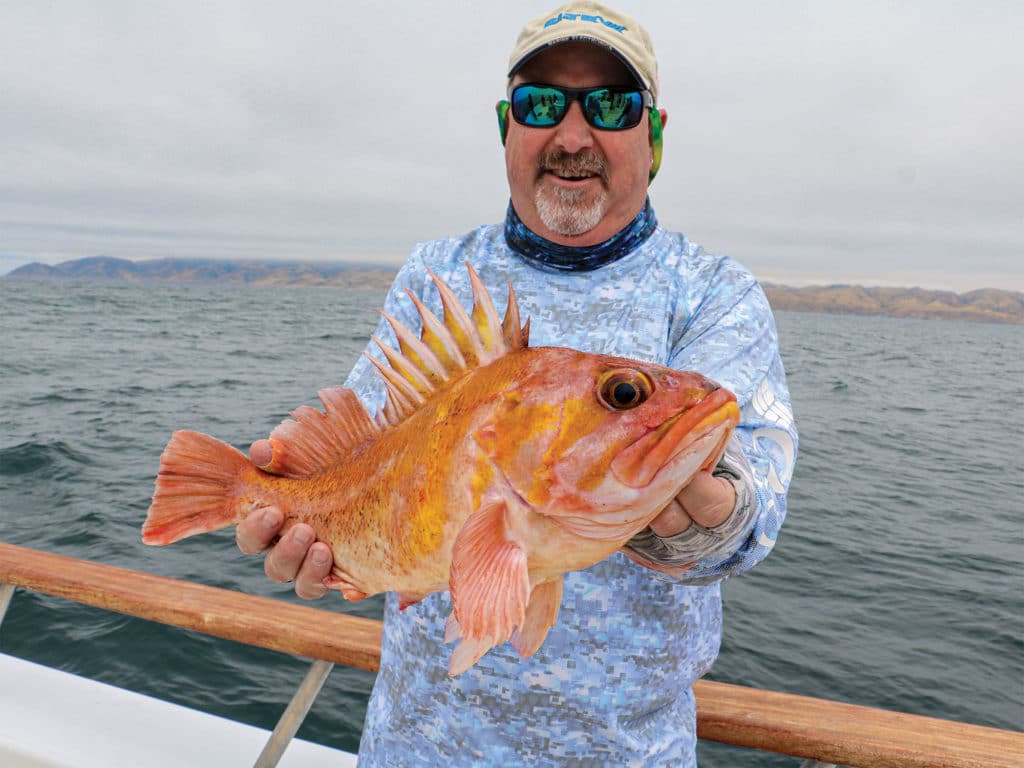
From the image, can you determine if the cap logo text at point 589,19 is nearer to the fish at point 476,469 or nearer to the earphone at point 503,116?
the earphone at point 503,116

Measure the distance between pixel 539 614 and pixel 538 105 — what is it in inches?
67.3

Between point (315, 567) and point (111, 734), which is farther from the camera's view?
point (111, 734)

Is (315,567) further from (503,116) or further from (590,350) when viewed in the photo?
(503,116)

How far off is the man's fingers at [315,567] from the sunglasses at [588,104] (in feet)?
5.21

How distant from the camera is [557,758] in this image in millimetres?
2309

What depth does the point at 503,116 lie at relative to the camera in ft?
9.34

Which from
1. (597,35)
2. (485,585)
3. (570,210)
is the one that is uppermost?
(597,35)

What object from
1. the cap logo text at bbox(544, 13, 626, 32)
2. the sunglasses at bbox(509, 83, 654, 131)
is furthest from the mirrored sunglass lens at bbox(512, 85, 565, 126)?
the cap logo text at bbox(544, 13, 626, 32)

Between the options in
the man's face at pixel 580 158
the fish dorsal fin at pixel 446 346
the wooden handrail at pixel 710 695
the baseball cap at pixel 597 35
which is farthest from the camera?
the wooden handrail at pixel 710 695

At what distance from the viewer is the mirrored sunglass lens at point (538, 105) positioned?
2475mm

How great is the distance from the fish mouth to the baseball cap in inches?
55.7

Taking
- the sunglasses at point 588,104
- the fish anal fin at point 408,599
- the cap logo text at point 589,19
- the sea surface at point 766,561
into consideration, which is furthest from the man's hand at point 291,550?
the sea surface at point 766,561

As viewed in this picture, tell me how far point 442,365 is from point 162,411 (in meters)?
18.6

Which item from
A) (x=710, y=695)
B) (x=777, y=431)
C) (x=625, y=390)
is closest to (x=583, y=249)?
(x=777, y=431)
